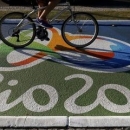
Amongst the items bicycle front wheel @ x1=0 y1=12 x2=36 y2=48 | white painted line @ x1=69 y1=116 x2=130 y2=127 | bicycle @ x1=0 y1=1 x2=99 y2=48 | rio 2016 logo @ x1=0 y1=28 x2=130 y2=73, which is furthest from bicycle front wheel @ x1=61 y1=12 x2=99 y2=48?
white painted line @ x1=69 y1=116 x2=130 y2=127

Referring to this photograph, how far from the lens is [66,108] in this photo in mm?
4945

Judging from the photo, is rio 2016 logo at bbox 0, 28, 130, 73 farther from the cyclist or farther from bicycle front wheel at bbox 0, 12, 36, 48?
the cyclist

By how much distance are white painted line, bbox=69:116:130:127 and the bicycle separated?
2748 millimetres

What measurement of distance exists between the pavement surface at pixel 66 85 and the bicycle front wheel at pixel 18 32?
158 millimetres

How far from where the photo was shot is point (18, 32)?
22.8 ft

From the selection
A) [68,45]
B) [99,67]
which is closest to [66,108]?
[99,67]

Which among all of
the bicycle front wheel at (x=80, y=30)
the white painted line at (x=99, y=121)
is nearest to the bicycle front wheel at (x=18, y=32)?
the bicycle front wheel at (x=80, y=30)

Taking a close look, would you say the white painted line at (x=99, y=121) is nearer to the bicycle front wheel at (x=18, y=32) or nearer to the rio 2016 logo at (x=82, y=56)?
the rio 2016 logo at (x=82, y=56)

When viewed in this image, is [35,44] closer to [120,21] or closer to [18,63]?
[18,63]

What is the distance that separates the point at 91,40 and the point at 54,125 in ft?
10.3

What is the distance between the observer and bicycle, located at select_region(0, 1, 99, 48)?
6754 mm

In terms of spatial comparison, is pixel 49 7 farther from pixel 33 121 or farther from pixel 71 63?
pixel 33 121

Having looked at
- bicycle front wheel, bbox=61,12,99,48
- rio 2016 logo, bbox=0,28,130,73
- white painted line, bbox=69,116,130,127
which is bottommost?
white painted line, bbox=69,116,130,127

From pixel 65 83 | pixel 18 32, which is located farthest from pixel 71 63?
pixel 18 32
